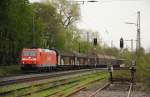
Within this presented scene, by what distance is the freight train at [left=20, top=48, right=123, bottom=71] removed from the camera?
48.0 m

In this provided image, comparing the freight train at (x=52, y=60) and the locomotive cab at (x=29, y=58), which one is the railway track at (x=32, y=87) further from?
the freight train at (x=52, y=60)

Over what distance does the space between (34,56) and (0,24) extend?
1173 cm

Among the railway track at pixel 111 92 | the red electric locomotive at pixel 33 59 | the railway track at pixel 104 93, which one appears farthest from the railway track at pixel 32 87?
the red electric locomotive at pixel 33 59

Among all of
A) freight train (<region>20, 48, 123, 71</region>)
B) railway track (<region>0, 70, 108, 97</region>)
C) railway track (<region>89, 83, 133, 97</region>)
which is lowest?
railway track (<region>89, 83, 133, 97</region>)

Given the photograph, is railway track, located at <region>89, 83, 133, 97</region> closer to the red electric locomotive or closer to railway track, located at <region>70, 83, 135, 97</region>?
railway track, located at <region>70, 83, 135, 97</region>

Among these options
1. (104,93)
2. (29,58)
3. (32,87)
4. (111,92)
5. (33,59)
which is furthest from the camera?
(29,58)

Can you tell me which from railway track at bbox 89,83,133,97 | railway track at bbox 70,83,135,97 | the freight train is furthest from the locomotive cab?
railway track at bbox 70,83,135,97

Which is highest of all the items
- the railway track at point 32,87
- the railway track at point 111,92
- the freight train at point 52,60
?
the freight train at point 52,60

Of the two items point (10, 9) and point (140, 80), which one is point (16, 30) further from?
point (140, 80)

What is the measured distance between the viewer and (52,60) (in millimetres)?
54344

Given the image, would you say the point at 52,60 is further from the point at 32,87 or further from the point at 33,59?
the point at 32,87

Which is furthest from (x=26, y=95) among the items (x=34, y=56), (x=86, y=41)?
(x=86, y=41)

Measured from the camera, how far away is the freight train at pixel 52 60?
48.0 metres

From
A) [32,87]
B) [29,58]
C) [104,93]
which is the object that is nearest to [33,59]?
[29,58]
